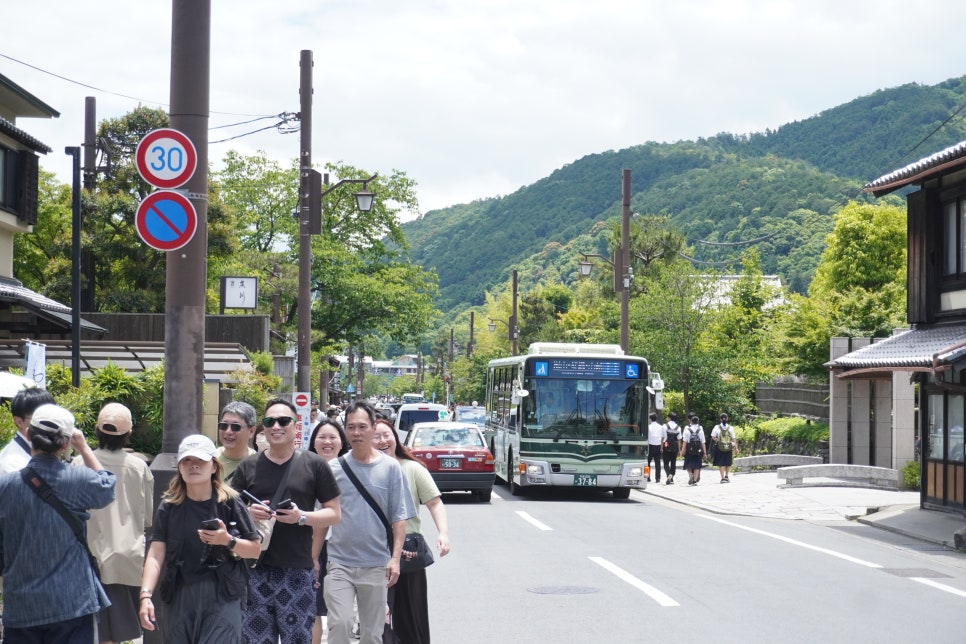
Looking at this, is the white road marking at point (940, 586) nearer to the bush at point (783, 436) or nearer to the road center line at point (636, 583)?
the road center line at point (636, 583)

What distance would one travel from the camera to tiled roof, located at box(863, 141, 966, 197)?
19.3 meters

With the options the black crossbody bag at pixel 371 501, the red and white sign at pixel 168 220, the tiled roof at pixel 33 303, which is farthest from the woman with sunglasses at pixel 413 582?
the tiled roof at pixel 33 303

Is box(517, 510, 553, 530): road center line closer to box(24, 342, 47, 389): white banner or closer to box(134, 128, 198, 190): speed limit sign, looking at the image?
box(24, 342, 47, 389): white banner

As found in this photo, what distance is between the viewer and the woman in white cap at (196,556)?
19.0ft

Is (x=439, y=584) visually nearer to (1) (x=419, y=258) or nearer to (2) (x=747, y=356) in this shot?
(2) (x=747, y=356)

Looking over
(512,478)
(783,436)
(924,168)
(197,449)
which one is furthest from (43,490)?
(783,436)

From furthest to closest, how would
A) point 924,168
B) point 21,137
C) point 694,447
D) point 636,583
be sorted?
point 694,447 → point 21,137 → point 924,168 → point 636,583

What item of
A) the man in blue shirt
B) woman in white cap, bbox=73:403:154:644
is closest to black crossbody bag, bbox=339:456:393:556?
woman in white cap, bbox=73:403:154:644

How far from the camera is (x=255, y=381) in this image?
23766 millimetres

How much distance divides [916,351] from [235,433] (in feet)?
50.1

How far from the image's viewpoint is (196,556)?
5.80m

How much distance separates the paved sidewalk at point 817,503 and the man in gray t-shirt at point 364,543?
12657mm

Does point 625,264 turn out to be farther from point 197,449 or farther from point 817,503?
point 197,449

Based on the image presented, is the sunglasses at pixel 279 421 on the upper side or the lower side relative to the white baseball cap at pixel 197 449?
upper
